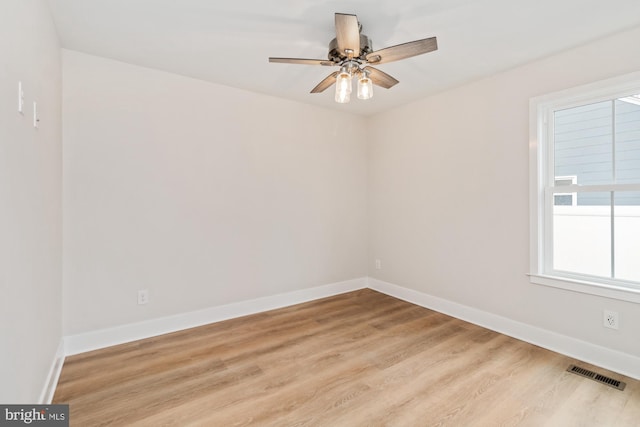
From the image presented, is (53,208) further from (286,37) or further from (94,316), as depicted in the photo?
(286,37)

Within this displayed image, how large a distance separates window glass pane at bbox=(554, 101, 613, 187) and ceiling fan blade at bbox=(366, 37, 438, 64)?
5.05 ft

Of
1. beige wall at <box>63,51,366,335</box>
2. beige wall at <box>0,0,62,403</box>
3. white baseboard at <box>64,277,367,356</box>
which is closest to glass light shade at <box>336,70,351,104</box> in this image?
beige wall at <box>63,51,366,335</box>

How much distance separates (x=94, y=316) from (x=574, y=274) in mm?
3953

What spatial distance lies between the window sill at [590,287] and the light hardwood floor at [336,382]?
535 mm

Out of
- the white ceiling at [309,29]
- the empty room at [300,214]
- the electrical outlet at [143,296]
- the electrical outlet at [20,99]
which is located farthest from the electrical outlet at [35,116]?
the electrical outlet at [143,296]

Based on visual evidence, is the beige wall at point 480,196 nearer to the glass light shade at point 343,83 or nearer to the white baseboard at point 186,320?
the white baseboard at point 186,320

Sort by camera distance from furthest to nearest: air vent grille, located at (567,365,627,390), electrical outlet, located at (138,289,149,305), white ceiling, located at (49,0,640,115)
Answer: electrical outlet, located at (138,289,149,305) → air vent grille, located at (567,365,627,390) → white ceiling, located at (49,0,640,115)

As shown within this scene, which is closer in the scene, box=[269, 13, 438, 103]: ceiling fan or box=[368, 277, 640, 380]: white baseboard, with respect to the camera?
box=[269, 13, 438, 103]: ceiling fan

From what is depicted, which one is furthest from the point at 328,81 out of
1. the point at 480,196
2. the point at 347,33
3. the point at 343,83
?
the point at 480,196

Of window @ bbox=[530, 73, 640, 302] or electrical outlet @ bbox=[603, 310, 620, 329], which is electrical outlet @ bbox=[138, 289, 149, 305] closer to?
window @ bbox=[530, 73, 640, 302]

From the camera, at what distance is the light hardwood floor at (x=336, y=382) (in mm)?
1718

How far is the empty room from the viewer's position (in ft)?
5.72

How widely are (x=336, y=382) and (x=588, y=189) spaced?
2.42 m

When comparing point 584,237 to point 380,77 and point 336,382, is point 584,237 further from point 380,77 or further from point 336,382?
point 336,382
